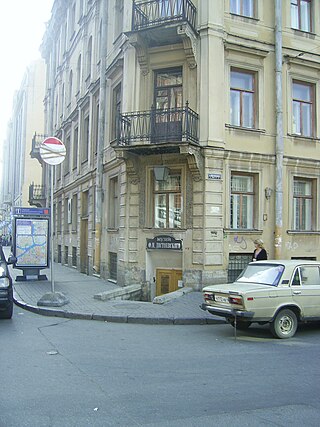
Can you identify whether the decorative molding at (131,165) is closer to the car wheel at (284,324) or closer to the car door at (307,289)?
the car door at (307,289)

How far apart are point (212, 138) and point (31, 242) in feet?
25.3

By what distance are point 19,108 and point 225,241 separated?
59.0 metres

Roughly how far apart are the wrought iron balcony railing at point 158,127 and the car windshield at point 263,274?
5162 mm

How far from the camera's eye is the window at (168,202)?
583 inches

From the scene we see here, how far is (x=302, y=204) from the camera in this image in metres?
16.4

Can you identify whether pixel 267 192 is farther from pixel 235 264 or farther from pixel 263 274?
pixel 263 274

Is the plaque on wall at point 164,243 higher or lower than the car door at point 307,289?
higher

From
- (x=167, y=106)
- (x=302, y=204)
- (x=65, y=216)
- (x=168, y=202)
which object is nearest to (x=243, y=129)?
(x=167, y=106)

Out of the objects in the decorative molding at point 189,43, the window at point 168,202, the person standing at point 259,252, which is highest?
the decorative molding at point 189,43

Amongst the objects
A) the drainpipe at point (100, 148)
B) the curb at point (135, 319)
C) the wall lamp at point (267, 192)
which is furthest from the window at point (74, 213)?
the curb at point (135, 319)

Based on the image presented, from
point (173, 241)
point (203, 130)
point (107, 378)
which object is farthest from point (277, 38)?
point (107, 378)

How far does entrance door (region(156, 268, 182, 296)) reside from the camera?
48.3 ft

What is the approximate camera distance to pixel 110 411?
4.69m

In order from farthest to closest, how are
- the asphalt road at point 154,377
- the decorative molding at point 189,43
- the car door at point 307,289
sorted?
the decorative molding at point 189,43 → the car door at point 307,289 → the asphalt road at point 154,377
